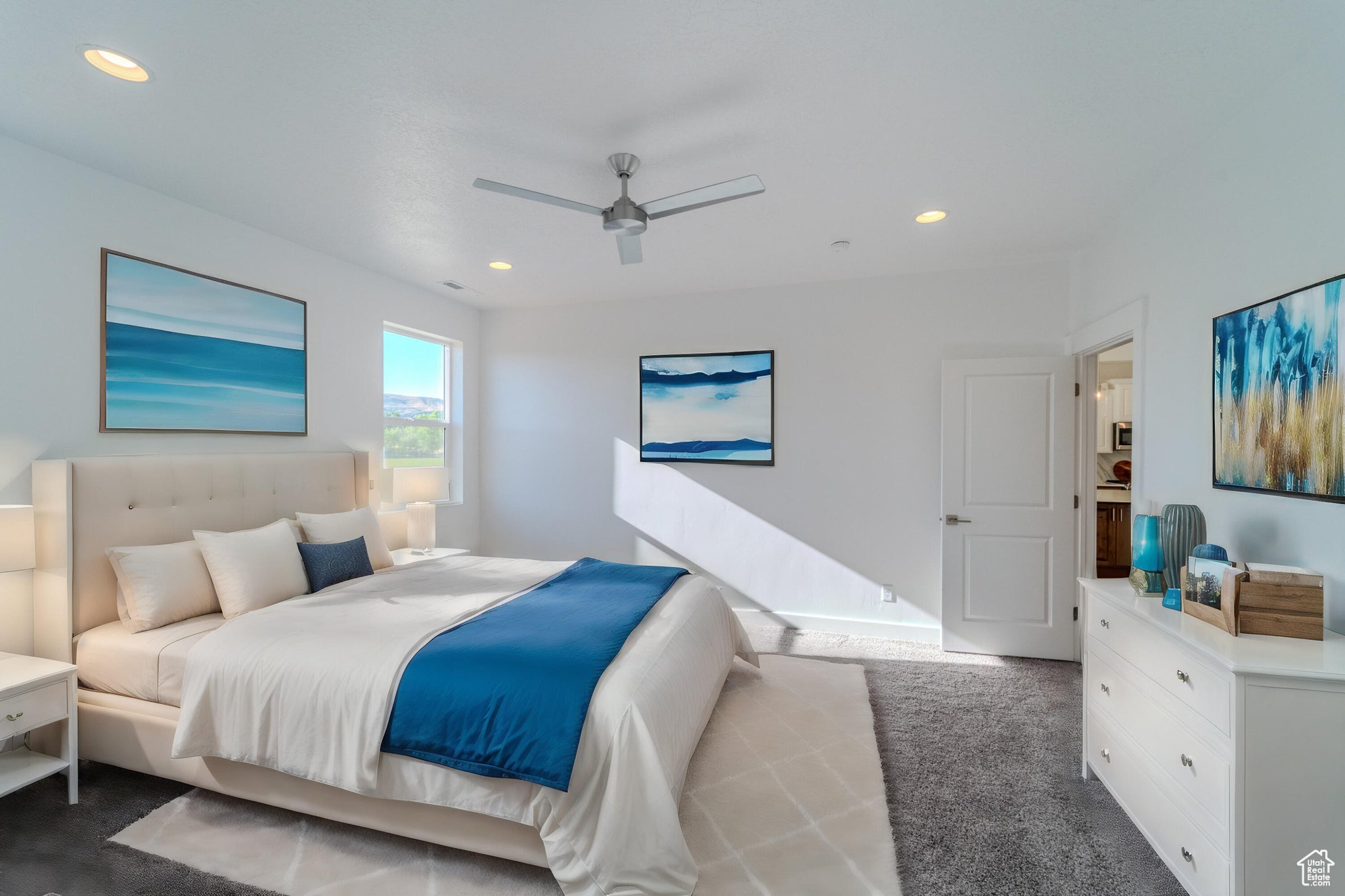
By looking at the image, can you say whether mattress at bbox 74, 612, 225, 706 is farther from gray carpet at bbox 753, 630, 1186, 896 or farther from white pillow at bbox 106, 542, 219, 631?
gray carpet at bbox 753, 630, 1186, 896

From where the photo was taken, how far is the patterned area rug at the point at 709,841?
72.2 inches

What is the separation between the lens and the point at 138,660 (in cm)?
231

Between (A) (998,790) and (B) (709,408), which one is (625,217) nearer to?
(B) (709,408)

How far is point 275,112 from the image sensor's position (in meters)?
2.17

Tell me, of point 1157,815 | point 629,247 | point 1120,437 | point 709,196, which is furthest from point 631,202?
point 1120,437

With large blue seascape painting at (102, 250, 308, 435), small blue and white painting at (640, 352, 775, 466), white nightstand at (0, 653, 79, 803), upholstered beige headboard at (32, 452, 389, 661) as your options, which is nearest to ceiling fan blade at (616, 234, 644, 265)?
small blue and white painting at (640, 352, 775, 466)

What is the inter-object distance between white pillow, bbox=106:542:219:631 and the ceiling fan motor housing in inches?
93.6

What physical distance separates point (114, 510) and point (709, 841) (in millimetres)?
2832

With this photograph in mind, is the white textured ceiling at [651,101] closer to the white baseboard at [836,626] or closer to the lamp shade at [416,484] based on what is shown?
the lamp shade at [416,484]

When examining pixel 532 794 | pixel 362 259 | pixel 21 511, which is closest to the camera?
pixel 532 794

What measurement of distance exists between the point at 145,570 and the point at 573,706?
2.07 m

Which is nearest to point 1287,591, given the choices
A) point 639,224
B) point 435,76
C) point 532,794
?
point 532,794

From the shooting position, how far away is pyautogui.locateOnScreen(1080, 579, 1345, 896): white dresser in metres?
1.44

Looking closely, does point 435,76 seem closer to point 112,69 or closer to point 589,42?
point 589,42
